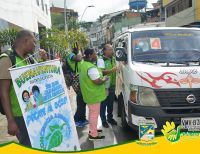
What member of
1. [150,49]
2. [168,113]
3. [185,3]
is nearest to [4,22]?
[150,49]

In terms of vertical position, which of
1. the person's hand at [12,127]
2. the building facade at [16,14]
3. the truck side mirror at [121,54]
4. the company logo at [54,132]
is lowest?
the company logo at [54,132]

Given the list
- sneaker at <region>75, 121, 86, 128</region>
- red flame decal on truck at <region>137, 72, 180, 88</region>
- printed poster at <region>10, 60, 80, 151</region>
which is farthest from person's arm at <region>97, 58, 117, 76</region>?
printed poster at <region>10, 60, 80, 151</region>

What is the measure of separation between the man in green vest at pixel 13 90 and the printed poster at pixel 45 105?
0.54ft

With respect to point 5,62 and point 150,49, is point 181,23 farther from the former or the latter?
point 5,62

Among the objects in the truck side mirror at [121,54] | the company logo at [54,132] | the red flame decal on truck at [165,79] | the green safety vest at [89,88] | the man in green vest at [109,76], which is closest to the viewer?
the company logo at [54,132]

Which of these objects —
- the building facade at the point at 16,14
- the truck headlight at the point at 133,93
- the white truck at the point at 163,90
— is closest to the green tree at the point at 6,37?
the building facade at the point at 16,14

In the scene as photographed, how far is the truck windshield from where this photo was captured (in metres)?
5.28

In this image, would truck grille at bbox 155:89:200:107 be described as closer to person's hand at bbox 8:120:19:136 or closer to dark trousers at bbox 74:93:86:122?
person's hand at bbox 8:120:19:136

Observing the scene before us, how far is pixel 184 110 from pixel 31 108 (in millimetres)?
2434

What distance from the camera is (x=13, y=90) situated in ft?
10.7

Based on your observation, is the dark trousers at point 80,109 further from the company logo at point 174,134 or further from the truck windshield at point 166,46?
the company logo at point 174,134

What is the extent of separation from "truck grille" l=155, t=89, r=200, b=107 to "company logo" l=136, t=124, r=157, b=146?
7.49 feet

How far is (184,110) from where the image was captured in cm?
463

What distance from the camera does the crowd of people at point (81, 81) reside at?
3.17 meters
